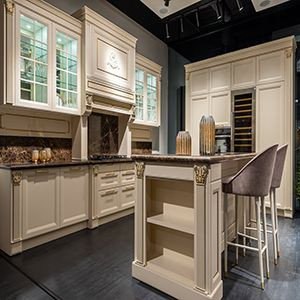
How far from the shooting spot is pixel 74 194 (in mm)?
3041

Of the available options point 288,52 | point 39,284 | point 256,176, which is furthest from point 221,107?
point 39,284

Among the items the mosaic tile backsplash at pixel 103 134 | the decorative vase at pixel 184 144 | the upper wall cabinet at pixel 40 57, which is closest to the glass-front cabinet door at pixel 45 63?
the upper wall cabinet at pixel 40 57

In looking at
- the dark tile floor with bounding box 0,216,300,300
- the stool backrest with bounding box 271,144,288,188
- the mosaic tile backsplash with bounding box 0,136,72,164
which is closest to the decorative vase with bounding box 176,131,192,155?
the stool backrest with bounding box 271,144,288,188

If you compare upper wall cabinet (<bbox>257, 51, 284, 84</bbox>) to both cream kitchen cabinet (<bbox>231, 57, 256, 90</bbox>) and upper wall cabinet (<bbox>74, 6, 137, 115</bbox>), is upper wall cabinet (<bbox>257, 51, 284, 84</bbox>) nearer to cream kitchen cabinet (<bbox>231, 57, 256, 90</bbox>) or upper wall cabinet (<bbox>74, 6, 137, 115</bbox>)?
cream kitchen cabinet (<bbox>231, 57, 256, 90</bbox>)

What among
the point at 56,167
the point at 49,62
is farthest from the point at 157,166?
the point at 49,62

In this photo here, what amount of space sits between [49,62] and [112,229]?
2341mm

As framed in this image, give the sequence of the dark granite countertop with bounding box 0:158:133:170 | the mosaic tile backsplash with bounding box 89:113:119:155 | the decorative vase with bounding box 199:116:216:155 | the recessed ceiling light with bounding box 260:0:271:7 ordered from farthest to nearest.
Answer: the mosaic tile backsplash with bounding box 89:113:119:155 < the recessed ceiling light with bounding box 260:0:271:7 < the dark granite countertop with bounding box 0:158:133:170 < the decorative vase with bounding box 199:116:216:155

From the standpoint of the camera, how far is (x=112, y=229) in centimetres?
322

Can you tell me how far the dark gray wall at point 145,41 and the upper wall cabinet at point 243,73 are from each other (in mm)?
1918

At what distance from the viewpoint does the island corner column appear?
160 centimetres

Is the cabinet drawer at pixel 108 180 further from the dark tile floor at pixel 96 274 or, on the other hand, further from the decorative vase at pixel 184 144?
the decorative vase at pixel 184 144

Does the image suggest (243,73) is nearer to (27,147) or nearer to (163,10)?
(163,10)

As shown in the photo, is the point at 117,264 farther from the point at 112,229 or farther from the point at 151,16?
the point at 151,16

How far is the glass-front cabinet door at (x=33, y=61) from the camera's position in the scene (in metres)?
2.71
